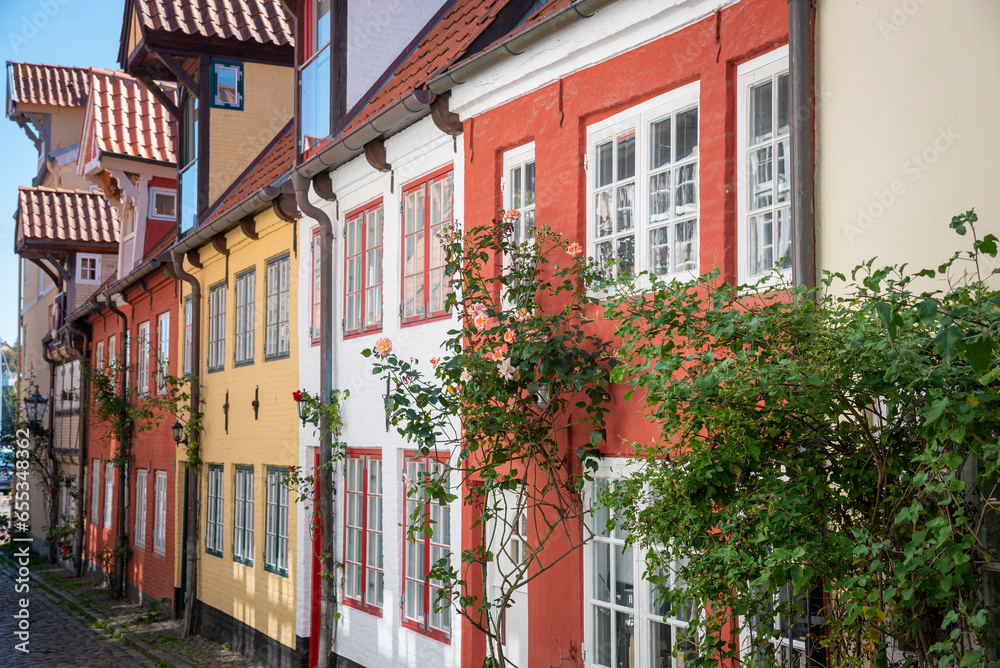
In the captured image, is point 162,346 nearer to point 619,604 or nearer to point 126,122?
point 126,122

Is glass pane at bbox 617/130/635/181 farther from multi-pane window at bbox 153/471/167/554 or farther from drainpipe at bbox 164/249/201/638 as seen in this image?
multi-pane window at bbox 153/471/167/554

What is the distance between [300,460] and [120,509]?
9372mm

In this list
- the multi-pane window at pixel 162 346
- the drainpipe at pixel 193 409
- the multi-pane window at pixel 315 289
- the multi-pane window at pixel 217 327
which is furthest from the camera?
the multi-pane window at pixel 162 346

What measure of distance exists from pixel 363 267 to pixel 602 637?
4.94 meters

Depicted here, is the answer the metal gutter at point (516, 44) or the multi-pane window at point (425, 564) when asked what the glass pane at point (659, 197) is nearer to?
Result: the metal gutter at point (516, 44)

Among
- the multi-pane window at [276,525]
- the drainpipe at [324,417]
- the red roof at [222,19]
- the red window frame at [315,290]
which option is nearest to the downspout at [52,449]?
the red roof at [222,19]

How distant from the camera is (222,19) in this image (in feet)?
51.3

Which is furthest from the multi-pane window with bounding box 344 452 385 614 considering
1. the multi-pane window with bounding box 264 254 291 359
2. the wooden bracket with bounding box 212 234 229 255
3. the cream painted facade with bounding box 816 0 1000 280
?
the cream painted facade with bounding box 816 0 1000 280

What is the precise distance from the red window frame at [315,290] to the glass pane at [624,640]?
5.84m

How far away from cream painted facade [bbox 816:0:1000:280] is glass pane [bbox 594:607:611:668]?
274cm

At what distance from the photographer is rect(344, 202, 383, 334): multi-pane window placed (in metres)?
10.0

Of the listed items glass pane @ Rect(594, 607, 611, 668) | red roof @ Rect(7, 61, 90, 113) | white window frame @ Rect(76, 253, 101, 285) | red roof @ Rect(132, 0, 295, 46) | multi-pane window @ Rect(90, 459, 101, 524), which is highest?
red roof @ Rect(7, 61, 90, 113)
